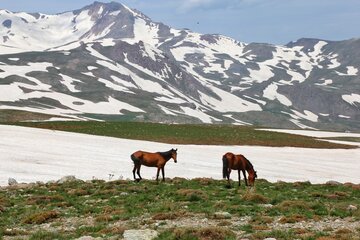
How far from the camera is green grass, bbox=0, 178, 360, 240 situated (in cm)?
1967

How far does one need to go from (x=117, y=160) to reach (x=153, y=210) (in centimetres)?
3267

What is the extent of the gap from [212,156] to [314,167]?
1418 cm

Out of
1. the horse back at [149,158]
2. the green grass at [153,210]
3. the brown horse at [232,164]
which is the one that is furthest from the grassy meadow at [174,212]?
the horse back at [149,158]

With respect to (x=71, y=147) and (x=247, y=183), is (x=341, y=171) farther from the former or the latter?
(x=71, y=147)

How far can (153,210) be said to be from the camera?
24047 mm

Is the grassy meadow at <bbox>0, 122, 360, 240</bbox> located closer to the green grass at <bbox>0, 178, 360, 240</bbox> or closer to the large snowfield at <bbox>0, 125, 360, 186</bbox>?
the green grass at <bbox>0, 178, 360, 240</bbox>

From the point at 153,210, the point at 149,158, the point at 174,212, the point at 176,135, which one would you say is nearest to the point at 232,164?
the point at 149,158

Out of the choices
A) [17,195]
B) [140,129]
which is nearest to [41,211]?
[17,195]

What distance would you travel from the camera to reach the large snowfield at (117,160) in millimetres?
47344

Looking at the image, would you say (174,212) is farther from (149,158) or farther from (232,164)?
(149,158)

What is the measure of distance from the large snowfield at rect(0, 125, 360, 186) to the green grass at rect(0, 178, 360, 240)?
39.1 ft

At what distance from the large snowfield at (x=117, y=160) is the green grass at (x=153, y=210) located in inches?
469

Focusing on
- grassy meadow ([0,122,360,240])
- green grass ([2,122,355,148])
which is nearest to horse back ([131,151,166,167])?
grassy meadow ([0,122,360,240])

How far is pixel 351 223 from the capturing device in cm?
2100
